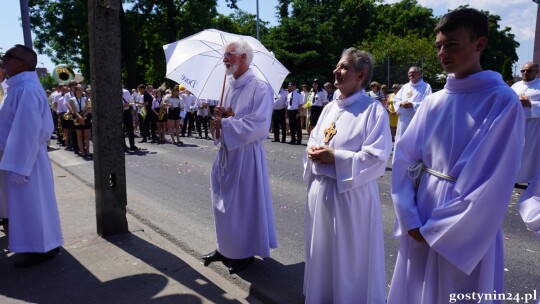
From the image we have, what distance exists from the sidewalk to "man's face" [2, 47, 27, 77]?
6.67 feet

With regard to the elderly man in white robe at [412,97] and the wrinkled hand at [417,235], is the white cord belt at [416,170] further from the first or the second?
the elderly man in white robe at [412,97]

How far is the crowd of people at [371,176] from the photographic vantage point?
2.14 metres

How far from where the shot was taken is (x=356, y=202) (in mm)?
3166

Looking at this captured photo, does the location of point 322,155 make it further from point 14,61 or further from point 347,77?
point 14,61

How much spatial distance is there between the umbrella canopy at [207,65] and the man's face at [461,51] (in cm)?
254

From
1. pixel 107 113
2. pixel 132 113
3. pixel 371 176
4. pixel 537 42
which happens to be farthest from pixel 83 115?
pixel 537 42

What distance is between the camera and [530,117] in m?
7.93

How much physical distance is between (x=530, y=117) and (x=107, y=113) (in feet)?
23.9

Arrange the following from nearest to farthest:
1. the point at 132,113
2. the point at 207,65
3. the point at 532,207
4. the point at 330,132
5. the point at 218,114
A: the point at 532,207, the point at 330,132, the point at 218,114, the point at 207,65, the point at 132,113

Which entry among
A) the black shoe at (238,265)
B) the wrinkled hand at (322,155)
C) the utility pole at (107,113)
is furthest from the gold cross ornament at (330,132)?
the utility pole at (107,113)

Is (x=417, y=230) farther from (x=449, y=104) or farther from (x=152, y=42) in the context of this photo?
(x=152, y=42)

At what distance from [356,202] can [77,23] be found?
35.2 meters

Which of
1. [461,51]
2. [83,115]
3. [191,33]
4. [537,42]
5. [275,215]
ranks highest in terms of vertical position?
[191,33]

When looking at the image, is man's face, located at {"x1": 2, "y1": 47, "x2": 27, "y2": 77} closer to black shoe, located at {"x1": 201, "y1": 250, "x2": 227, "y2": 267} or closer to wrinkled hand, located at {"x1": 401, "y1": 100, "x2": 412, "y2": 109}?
black shoe, located at {"x1": 201, "y1": 250, "x2": 227, "y2": 267}
